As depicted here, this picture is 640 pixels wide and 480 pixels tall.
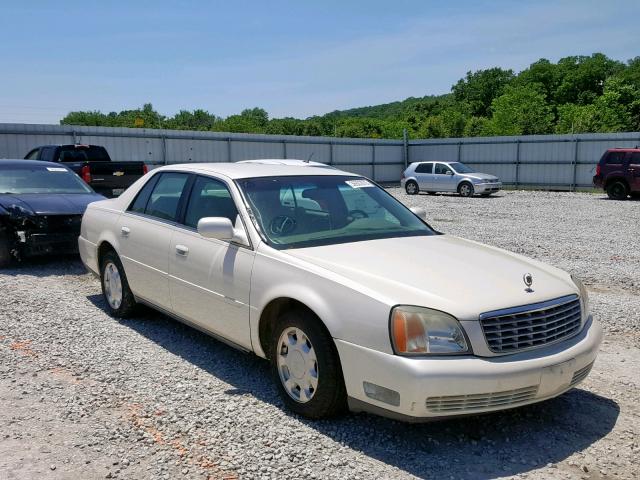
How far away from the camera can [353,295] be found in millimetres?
3357

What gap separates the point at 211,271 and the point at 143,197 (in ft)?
5.60

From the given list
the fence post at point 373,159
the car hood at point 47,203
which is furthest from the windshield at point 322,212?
the fence post at point 373,159

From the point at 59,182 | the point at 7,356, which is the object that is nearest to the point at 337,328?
the point at 7,356

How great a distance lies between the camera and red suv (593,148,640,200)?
2130 centimetres

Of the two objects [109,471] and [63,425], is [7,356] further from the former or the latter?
[109,471]

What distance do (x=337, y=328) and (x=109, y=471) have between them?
1.43 meters

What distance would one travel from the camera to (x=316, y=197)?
4.66 m

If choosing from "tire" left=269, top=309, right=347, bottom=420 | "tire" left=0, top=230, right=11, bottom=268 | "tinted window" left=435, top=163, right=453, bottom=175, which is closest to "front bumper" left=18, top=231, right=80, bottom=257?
"tire" left=0, top=230, right=11, bottom=268

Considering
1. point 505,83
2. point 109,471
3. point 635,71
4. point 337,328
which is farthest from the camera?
point 505,83

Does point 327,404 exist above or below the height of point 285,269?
below

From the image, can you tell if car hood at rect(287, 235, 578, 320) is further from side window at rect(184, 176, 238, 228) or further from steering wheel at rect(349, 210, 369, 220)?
side window at rect(184, 176, 238, 228)

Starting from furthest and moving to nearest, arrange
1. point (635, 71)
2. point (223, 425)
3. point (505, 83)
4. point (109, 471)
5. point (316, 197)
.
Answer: point (505, 83) < point (635, 71) < point (316, 197) < point (223, 425) < point (109, 471)

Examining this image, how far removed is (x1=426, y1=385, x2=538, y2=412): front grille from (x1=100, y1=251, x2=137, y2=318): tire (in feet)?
11.8

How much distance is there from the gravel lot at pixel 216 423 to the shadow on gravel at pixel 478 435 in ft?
0.03
